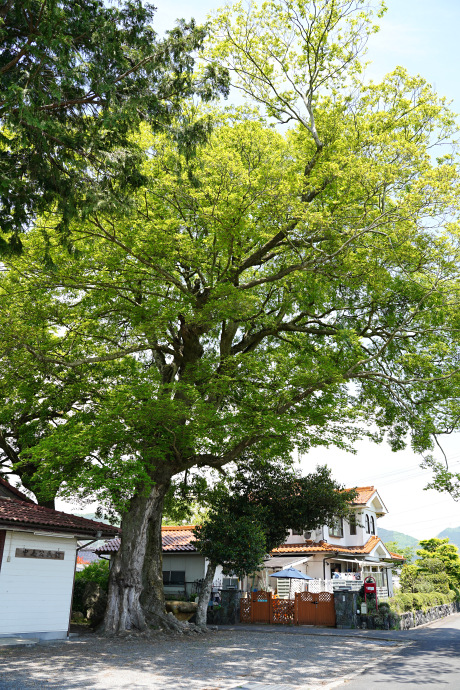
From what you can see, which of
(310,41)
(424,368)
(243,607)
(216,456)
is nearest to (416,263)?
(424,368)

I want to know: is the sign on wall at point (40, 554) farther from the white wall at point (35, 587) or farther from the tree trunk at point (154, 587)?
the tree trunk at point (154, 587)

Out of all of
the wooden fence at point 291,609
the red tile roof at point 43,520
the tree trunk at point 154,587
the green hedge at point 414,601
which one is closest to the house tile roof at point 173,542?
the wooden fence at point 291,609

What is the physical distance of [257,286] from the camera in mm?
18781

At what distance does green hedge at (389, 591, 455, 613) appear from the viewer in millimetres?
22047

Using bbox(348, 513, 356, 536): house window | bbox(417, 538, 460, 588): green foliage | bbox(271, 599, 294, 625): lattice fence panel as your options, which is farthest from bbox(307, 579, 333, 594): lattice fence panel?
bbox(417, 538, 460, 588): green foliage

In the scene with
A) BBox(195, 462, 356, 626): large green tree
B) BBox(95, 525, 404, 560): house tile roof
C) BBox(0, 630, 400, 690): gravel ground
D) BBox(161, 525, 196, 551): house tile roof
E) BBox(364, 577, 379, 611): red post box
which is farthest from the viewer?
BBox(95, 525, 404, 560): house tile roof

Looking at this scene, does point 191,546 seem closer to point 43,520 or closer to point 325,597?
point 325,597

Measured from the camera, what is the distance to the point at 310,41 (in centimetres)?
1544

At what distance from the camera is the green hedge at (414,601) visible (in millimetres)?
22047

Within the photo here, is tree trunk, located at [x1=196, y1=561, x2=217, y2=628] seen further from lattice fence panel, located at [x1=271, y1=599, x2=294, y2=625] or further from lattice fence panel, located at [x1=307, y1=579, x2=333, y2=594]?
lattice fence panel, located at [x1=307, y1=579, x2=333, y2=594]

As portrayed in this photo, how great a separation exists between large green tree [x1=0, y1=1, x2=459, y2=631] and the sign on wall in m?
1.79

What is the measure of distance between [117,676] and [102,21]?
10.6 m

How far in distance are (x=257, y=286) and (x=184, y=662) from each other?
38.7 feet

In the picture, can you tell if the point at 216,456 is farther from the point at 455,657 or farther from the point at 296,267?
the point at 455,657
